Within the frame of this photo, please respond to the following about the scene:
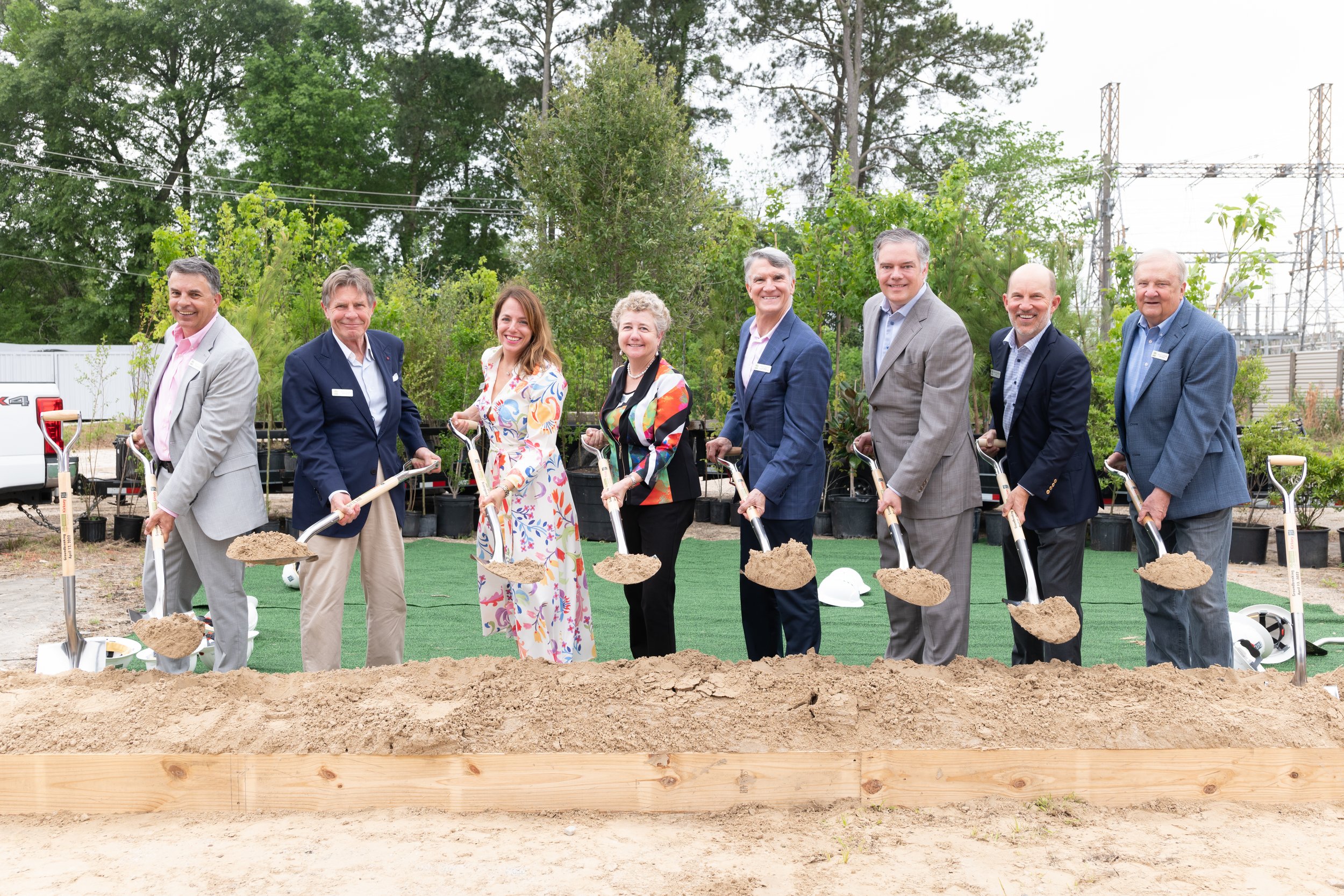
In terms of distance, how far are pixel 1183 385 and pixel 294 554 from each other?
2.99 meters

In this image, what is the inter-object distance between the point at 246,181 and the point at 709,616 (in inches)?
899

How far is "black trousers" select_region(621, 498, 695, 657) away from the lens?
363cm

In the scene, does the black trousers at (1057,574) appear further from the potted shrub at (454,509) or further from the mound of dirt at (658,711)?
the potted shrub at (454,509)

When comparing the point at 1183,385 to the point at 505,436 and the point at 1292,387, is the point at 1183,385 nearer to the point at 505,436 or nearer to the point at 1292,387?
the point at 505,436

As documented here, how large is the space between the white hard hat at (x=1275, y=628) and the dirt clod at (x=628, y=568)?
2607 millimetres

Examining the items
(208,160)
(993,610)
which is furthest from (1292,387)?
(208,160)

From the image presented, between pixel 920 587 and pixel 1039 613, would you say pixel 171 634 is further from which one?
pixel 1039 613

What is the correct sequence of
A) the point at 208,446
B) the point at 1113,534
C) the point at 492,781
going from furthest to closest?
the point at 1113,534 < the point at 208,446 < the point at 492,781

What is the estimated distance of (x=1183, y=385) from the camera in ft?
11.1

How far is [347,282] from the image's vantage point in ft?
11.2

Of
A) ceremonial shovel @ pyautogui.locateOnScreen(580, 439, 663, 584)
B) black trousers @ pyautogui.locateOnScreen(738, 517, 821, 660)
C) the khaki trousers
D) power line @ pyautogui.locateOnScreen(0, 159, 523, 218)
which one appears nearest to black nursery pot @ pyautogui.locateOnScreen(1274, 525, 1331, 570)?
black trousers @ pyautogui.locateOnScreen(738, 517, 821, 660)

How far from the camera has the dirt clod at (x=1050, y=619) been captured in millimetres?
3027

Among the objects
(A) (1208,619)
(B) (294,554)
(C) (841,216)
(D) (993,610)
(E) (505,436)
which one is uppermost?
(C) (841,216)

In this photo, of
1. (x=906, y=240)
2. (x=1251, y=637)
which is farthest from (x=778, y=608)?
(x=1251, y=637)
